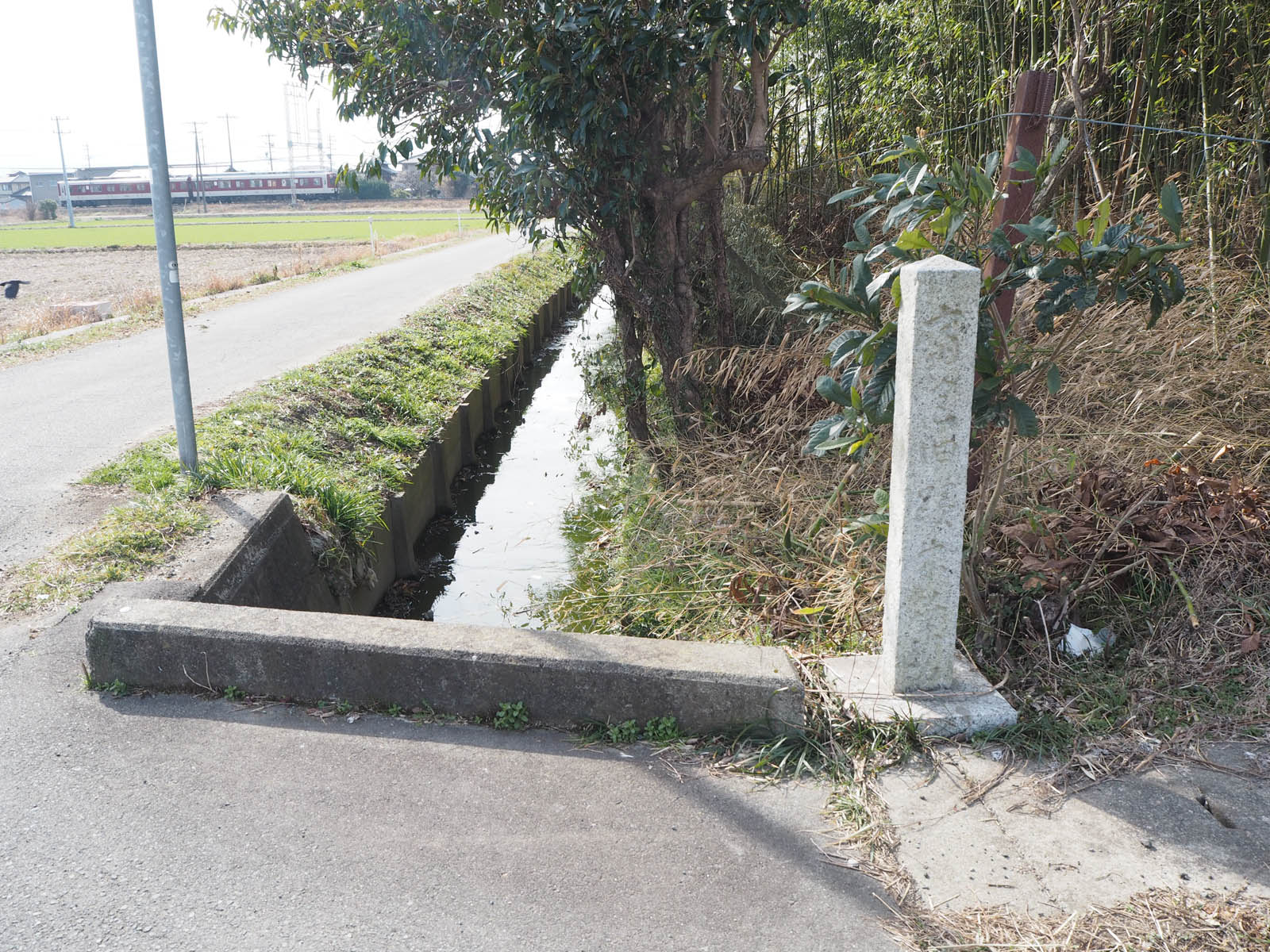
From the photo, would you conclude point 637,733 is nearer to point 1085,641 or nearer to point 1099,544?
point 1085,641

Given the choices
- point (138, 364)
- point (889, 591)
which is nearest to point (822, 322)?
point (889, 591)

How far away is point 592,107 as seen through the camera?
4555 millimetres

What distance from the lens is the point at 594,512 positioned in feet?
22.4

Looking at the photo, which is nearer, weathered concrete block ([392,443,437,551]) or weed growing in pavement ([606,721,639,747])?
weed growing in pavement ([606,721,639,747])

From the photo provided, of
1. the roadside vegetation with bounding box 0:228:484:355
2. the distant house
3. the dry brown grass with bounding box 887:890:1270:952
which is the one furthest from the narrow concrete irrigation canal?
the distant house

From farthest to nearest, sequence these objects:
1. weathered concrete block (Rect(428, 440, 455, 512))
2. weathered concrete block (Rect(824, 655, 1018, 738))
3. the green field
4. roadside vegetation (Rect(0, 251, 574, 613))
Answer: the green field, weathered concrete block (Rect(428, 440, 455, 512)), roadside vegetation (Rect(0, 251, 574, 613)), weathered concrete block (Rect(824, 655, 1018, 738))

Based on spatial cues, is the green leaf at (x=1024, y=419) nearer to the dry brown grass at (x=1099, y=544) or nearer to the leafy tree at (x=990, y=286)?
the leafy tree at (x=990, y=286)

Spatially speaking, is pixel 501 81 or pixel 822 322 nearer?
pixel 822 322

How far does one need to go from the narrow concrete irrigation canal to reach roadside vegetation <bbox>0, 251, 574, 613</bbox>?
69cm

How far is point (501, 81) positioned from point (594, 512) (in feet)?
10.2

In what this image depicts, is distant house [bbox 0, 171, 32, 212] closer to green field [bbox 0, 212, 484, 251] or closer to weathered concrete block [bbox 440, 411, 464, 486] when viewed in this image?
green field [bbox 0, 212, 484, 251]

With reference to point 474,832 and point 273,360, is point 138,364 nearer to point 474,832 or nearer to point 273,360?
point 273,360

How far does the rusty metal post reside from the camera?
3.21 meters

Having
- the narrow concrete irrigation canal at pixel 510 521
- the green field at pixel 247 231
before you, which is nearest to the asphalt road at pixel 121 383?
the narrow concrete irrigation canal at pixel 510 521
